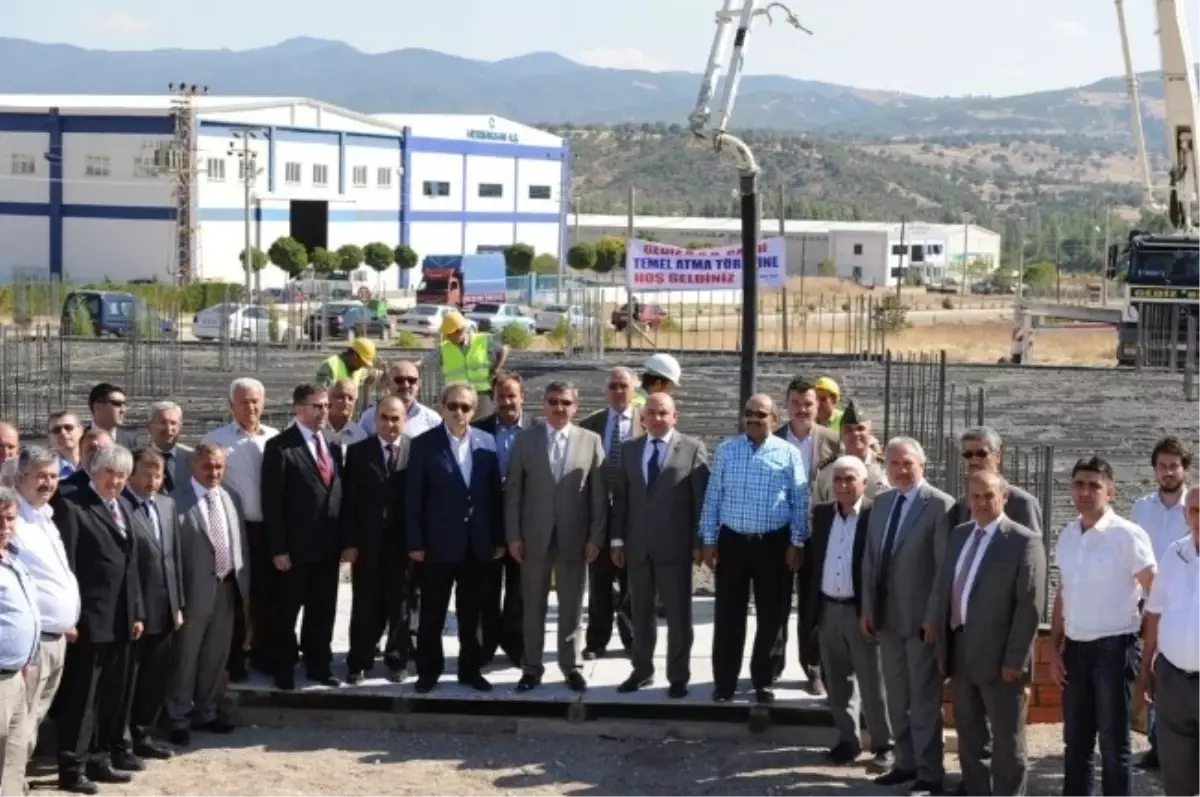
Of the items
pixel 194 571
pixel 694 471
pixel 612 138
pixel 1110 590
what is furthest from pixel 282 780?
pixel 612 138

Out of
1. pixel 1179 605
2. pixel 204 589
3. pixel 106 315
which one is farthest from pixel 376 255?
pixel 1179 605

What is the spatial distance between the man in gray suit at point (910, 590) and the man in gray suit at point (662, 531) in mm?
1199

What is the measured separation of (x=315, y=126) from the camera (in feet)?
203

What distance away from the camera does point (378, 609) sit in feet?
30.7

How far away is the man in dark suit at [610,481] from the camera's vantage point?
954 cm

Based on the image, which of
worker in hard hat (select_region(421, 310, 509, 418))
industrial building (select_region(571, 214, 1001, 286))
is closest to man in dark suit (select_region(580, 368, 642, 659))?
worker in hard hat (select_region(421, 310, 509, 418))

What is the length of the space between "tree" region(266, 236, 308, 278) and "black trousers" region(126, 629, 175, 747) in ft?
157

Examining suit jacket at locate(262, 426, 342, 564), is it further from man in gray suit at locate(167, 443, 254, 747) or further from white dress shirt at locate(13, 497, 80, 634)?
white dress shirt at locate(13, 497, 80, 634)

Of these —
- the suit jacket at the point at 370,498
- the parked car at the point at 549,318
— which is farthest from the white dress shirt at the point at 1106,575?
the parked car at the point at 549,318

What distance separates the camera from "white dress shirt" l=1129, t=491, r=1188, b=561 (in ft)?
26.2

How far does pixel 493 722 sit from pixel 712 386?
17311 millimetres

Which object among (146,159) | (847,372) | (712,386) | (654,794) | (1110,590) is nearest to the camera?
(1110,590)

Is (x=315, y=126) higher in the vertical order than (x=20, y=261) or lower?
higher

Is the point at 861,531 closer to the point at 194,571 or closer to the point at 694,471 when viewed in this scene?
the point at 694,471
